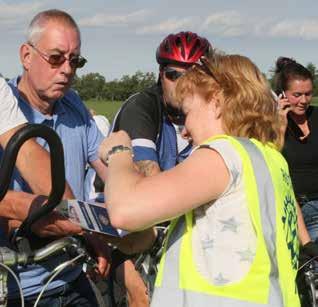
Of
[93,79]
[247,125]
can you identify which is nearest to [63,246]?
[247,125]

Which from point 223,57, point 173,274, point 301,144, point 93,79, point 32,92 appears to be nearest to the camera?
point 173,274

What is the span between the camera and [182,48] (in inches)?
191

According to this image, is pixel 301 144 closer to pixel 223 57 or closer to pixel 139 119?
pixel 139 119

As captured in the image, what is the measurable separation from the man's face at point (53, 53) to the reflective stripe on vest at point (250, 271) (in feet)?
4.58

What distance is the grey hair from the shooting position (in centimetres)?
384

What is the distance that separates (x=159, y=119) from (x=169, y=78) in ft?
1.13

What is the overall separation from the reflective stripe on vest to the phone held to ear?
13.7 ft

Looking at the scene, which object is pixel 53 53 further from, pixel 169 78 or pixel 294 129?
pixel 294 129

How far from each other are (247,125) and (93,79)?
5763cm

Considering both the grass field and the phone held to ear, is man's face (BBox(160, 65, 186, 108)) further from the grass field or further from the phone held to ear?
the grass field

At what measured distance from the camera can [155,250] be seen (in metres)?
3.03

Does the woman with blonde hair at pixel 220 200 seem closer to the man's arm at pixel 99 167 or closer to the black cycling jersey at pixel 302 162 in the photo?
the man's arm at pixel 99 167

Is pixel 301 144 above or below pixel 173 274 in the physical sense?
below

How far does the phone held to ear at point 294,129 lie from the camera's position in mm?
6688
